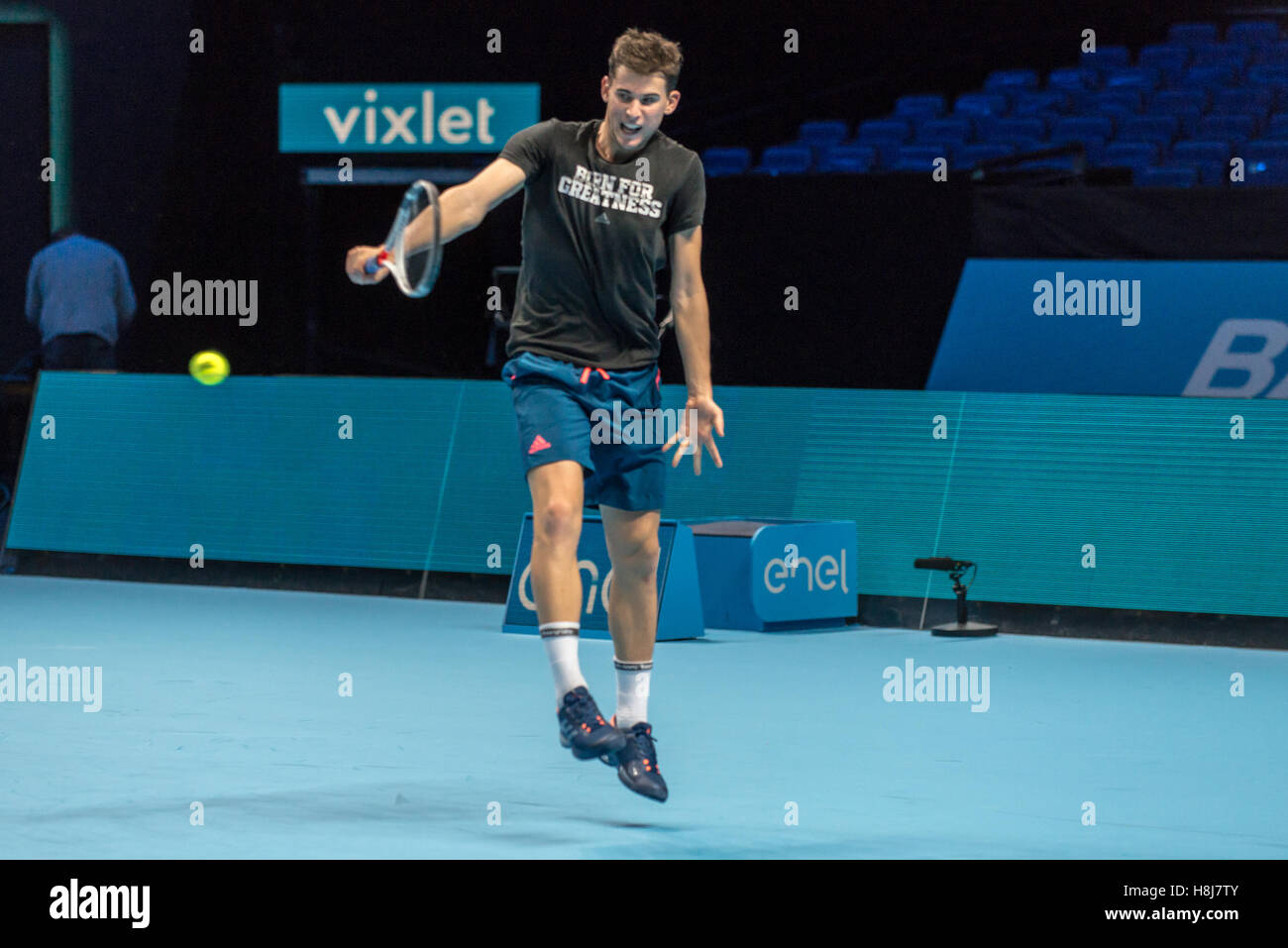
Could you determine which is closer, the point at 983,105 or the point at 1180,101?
the point at 1180,101

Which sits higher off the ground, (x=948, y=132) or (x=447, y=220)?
(x=948, y=132)

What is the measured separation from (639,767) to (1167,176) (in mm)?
9186

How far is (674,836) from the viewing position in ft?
16.4

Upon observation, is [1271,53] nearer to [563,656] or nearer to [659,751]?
[659,751]

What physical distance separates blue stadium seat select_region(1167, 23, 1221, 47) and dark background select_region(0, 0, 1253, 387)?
1.00m

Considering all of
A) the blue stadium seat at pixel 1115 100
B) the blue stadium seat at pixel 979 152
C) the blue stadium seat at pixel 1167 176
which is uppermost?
the blue stadium seat at pixel 1115 100

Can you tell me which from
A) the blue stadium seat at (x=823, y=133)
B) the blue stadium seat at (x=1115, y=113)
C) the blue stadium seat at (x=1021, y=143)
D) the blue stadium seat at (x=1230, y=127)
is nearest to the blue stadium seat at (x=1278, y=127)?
the blue stadium seat at (x=1230, y=127)

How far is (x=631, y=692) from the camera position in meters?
5.75

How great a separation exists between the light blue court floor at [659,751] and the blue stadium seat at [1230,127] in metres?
6.71

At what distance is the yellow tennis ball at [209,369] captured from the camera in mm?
11977

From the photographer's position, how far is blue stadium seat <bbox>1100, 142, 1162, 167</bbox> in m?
14.4

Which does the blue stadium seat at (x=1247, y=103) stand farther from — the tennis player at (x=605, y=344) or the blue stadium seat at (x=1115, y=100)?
the tennis player at (x=605, y=344)

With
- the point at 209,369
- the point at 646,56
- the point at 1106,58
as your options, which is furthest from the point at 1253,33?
the point at 646,56
